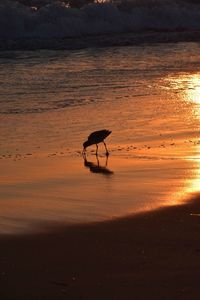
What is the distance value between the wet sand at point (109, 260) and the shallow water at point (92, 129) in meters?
0.48

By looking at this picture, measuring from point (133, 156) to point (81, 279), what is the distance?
5324 millimetres

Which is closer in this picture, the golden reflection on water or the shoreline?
the golden reflection on water

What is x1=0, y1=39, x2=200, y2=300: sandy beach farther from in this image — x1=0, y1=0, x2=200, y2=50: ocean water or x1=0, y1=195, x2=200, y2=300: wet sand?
x1=0, y1=0, x2=200, y2=50: ocean water

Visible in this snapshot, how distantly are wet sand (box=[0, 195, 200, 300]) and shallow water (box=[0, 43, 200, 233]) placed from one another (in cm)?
48

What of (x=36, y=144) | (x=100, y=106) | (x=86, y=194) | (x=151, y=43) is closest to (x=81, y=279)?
(x=86, y=194)

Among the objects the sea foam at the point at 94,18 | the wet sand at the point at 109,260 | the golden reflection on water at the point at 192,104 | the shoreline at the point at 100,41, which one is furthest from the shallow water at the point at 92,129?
the sea foam at the point at 94,18

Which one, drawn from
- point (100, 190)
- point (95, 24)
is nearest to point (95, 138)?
point (100, 190)

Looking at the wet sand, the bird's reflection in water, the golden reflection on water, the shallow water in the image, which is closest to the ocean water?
the shallow water

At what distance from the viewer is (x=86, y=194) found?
9.08 m

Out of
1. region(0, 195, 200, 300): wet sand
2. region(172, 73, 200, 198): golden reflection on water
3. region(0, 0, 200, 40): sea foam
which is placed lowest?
region(0, 0, 200, 40): sea foam

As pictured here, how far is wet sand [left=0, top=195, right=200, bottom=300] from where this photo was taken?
5.91m

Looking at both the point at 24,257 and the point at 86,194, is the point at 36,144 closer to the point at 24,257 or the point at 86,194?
the point at 86,194

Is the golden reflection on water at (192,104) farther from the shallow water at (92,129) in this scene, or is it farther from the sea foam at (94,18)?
the sea foam at (94,18)

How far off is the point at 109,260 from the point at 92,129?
7407mm
